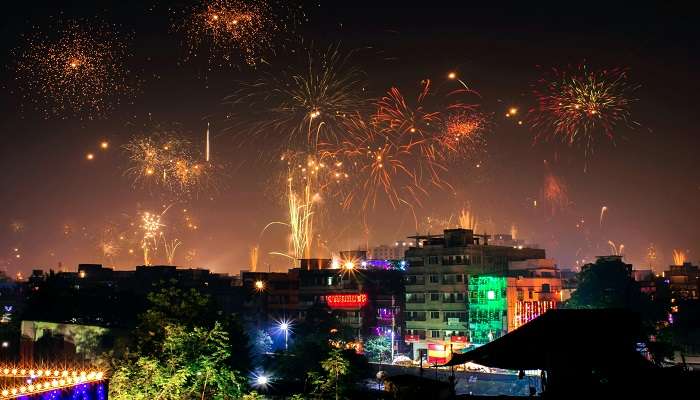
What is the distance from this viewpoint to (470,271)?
54.6m

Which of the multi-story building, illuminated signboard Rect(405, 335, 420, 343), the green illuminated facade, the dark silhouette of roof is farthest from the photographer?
illuminated signboard Rect(405, 335, 420, 343)

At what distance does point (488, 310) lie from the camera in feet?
171

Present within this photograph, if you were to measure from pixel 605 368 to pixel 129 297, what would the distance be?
4998cm

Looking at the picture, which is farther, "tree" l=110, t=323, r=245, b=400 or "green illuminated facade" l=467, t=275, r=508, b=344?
"green illuminated facade" l=467, t=275, r=508, b=344

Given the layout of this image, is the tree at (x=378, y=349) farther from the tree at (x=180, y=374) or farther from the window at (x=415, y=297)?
the tree at (x=180, y=374)

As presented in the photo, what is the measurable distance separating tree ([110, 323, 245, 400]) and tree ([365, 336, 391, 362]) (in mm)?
35226

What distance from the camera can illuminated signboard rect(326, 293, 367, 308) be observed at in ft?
195

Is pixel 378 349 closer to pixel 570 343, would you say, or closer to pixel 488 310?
pixel 488 310

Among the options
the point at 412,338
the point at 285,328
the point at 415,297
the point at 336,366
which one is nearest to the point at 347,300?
the point at 285,328

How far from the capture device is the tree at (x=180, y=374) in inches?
741

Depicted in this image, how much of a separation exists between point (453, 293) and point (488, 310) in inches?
151

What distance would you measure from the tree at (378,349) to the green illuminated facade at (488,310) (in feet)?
27.0

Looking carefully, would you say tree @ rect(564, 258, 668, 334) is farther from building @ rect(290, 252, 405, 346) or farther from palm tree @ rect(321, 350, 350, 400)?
palm tree @ rect(321, 350, 350, 400)

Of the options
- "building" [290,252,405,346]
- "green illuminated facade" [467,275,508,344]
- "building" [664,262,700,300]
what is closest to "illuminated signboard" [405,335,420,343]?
"building" [290,252,405,346]
